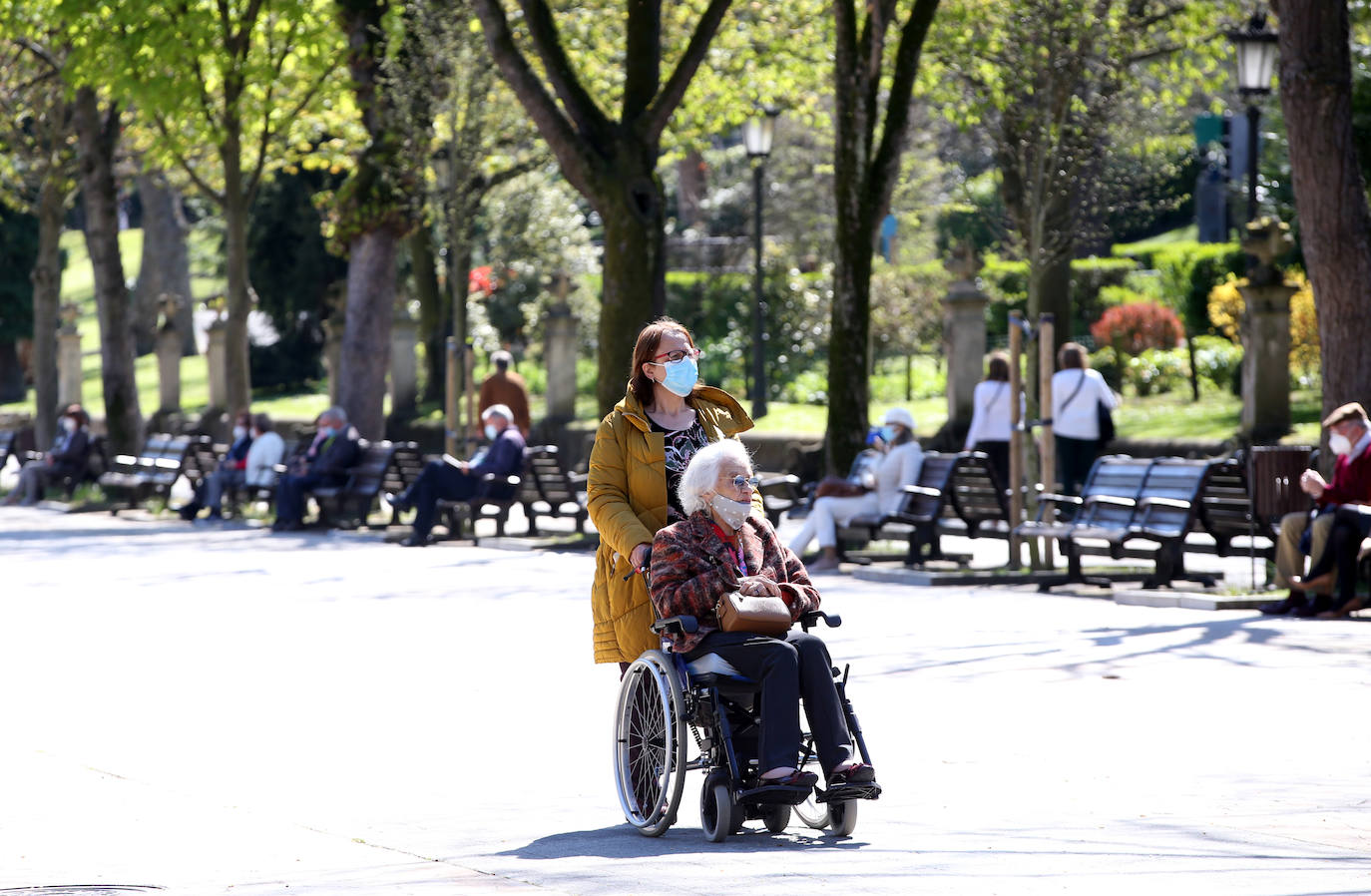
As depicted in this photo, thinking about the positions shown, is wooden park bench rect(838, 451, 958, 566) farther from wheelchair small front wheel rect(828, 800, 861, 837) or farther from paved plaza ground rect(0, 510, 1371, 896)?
wheelchair small front wheel rect(828, 800, 861, 837)

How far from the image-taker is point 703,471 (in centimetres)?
706

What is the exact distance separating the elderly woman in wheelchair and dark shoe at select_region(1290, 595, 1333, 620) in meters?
6.71

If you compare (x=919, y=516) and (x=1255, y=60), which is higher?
(x=1255, y=60)

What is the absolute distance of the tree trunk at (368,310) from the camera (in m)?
26.1

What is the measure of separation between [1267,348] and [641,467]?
1634 cm

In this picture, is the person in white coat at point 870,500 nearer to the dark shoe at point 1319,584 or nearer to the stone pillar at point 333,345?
the dark shoe at point 1319,584

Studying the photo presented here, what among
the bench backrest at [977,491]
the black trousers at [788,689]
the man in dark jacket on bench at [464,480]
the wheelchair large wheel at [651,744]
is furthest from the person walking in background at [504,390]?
the black trousers at [788,689]

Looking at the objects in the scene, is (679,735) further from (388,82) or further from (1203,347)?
(1203,347)

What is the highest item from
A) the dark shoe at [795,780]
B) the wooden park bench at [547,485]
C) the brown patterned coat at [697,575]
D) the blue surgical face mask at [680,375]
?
the blue surgical face mask at [680,375]

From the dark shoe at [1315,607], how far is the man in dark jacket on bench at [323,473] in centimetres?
1347

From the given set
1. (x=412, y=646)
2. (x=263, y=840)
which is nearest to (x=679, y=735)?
(x=263, y=840)

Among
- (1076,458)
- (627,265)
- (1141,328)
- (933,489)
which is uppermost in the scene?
(627,265)

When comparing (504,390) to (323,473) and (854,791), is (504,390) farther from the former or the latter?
(854,791)

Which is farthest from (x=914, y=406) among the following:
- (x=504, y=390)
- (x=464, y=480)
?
(x=464, y=480)
